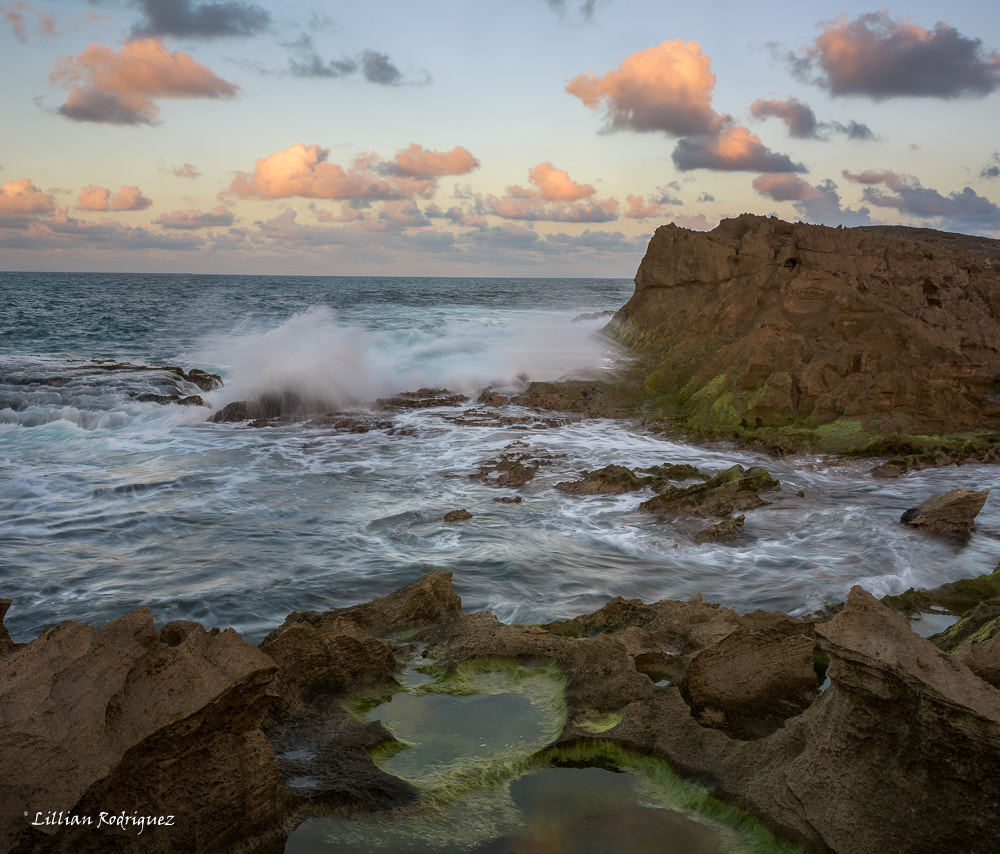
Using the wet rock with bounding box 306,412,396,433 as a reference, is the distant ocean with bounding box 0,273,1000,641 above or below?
below

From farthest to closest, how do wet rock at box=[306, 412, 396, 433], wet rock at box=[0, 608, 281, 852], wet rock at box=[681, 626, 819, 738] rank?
wet rock at box=[306, 412, 396, 433]
wet rock at box=[681, 626, 819, 738]
wet rock at box=[0, 608, 281, 852]

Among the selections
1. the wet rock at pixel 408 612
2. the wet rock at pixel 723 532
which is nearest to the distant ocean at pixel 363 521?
the wet rock at pixel 723 532

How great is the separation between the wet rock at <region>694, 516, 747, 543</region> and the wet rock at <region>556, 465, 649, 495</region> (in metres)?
1.60

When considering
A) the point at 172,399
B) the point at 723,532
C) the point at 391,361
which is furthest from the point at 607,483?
the point at 391,361

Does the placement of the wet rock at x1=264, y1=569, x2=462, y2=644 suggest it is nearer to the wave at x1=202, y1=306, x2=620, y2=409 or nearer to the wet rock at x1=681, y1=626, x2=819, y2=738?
the wet rock at x1=681, y1=626, x2=819, y2=738

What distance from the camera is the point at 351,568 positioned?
21.6ft

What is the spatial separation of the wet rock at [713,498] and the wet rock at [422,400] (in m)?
7.32

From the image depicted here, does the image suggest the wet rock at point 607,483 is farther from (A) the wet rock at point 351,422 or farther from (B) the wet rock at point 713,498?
(A) the wet rock at point 351,422

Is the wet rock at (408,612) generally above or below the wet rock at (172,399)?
below

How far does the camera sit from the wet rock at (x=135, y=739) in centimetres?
231

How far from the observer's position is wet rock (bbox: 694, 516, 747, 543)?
7.02 meters

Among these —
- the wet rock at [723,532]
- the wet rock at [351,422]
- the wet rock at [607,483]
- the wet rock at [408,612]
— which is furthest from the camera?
the wet rock at [351,422]

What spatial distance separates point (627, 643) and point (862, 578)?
3.06m

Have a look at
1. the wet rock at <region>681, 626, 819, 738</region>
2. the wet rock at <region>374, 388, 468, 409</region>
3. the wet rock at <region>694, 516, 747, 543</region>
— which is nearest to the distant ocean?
the wet rock at <region>694, 516, 747, 543</region>
